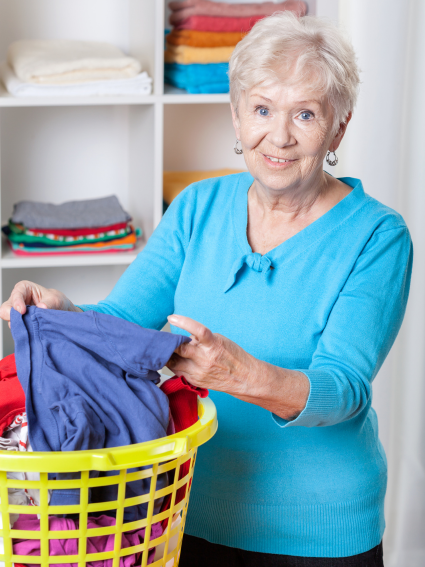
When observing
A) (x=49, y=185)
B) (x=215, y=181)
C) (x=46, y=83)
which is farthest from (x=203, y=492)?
(x=49, y=185)

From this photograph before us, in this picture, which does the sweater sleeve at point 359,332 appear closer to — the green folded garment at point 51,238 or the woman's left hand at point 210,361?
the woman's left hand at point 210,361

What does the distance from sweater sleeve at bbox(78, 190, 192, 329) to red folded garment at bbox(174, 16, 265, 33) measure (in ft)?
2.58

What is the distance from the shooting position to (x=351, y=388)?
91cm

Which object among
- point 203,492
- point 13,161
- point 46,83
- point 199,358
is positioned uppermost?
point 46,83

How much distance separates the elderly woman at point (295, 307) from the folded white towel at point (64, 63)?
750 mm

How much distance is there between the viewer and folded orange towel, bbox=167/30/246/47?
70.3 inches

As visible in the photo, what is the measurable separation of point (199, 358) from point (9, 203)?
4.83 feet

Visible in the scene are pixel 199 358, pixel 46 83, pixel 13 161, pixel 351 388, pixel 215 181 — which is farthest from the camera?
pixel 13 161

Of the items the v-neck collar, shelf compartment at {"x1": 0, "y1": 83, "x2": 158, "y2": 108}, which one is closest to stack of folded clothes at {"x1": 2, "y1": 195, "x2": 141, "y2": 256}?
shelf compartment at {"x1": 0, "y1": 83, "x2": 158, "y2": 108}

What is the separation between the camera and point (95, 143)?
2.09 metres

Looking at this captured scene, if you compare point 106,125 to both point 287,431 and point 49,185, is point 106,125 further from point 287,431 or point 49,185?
point 287,431

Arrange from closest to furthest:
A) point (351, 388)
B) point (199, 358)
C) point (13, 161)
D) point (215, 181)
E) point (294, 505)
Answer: point (199, 358) → point (351, 388) → point (294, 505) → point (215, 181) → point (13, 161)

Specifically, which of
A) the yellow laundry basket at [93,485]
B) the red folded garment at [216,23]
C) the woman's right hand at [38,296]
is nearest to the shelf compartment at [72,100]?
the red folded garment at [216,23]

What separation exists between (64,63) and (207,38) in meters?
0.40
